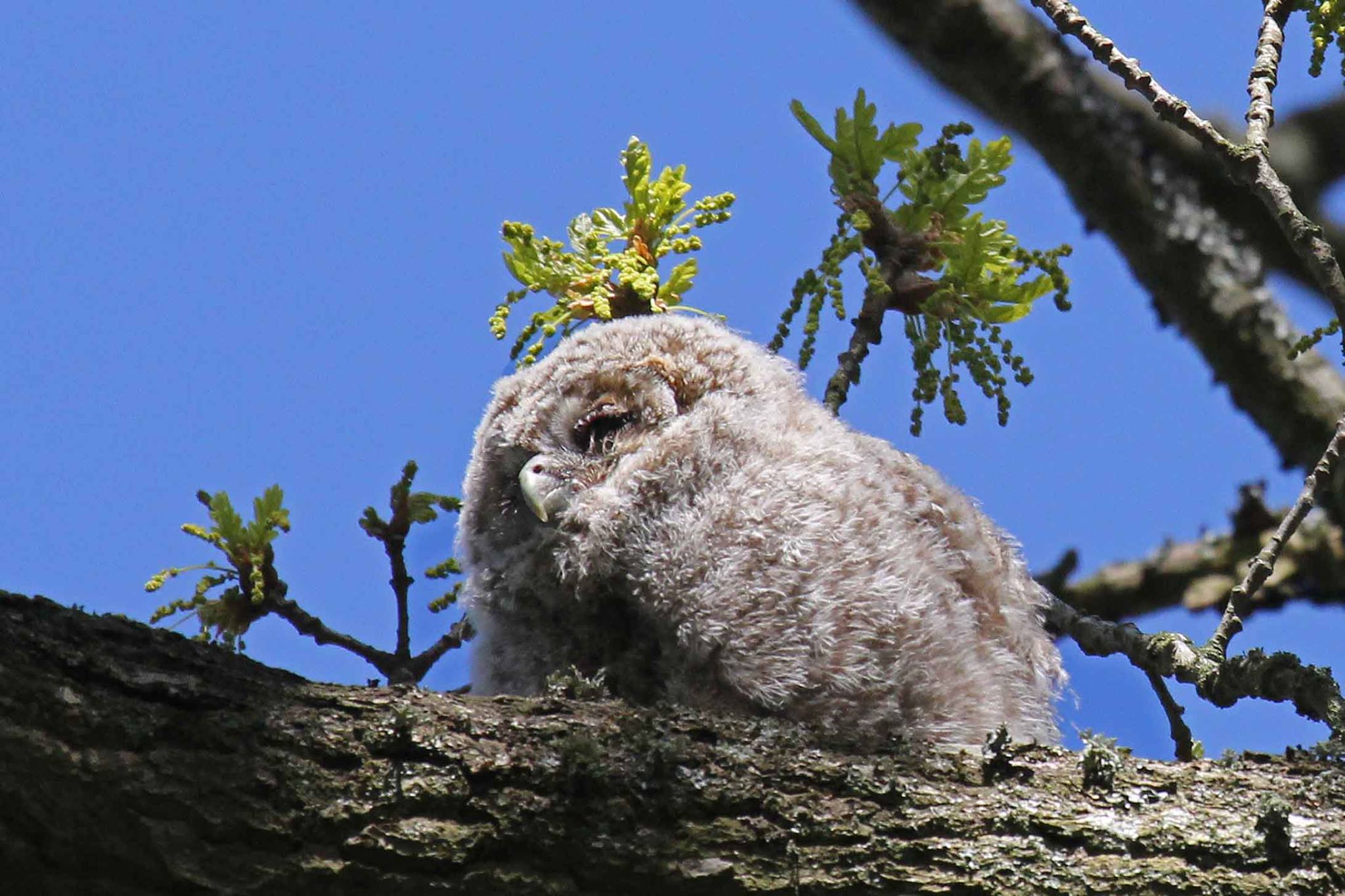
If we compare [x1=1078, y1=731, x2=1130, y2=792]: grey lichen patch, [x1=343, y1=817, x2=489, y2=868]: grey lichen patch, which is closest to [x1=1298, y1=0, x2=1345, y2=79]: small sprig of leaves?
[x1=1078, y1=731, x2=1130, y2=792]: grey lichen patch

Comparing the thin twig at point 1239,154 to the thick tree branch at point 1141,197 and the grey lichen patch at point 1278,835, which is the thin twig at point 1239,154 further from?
the thick tree branch at point 1141,197

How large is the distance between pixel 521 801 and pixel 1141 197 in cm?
307

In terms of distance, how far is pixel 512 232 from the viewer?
3227 millimetres

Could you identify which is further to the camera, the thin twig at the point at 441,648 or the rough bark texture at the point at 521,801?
the thin twig at the point at 441,648

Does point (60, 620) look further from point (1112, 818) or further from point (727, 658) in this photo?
point (1112, 818)

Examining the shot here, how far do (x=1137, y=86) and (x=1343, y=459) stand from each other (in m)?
0.76

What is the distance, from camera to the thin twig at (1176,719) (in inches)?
98.9

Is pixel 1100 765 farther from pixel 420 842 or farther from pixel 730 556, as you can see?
pixel 420 842

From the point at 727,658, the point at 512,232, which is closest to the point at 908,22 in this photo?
the point at 512,232

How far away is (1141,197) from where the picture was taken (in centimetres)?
414

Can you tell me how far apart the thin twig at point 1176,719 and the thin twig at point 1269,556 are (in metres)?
0.21

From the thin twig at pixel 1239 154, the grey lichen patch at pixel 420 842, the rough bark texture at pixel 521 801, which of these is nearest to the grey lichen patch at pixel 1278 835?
the rough bark texture at pixel 521 801

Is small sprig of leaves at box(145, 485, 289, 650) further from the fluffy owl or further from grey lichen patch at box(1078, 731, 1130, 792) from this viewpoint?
grey lichen patch at box(1078, 731, 1130, 792)

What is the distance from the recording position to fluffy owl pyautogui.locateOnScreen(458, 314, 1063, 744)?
2391 millimetres
